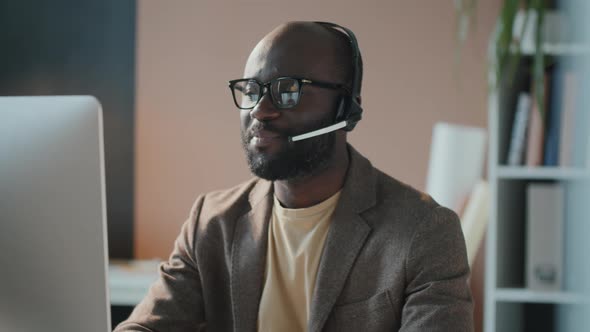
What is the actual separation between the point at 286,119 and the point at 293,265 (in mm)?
263

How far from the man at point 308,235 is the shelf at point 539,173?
129 cm

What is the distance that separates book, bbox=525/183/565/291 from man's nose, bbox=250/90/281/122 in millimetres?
1521

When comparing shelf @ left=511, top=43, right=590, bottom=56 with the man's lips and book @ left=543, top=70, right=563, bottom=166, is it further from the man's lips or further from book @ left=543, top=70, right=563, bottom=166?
the man's lips

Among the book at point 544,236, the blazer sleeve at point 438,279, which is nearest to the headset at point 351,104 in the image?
the blazer sleeve at point 438,279

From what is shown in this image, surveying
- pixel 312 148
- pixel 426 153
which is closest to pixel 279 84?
pixel 312 148

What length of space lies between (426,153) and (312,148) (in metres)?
1.89

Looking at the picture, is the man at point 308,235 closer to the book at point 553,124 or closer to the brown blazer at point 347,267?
the brown blazer at point 347,267

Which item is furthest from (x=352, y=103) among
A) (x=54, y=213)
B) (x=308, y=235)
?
(x=54, y=213)

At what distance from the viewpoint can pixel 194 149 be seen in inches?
131

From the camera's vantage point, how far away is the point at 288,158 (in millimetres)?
1360

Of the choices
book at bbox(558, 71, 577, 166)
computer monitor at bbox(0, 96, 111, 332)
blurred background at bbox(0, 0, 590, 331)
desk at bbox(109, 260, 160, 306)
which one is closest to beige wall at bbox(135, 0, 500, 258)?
Result: blurred background at bbox(0, 0, 590, 331)

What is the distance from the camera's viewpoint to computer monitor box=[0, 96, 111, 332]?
886 mm

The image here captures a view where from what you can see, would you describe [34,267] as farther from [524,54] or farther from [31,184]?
[524,54]

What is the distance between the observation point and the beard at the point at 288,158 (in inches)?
53.3
